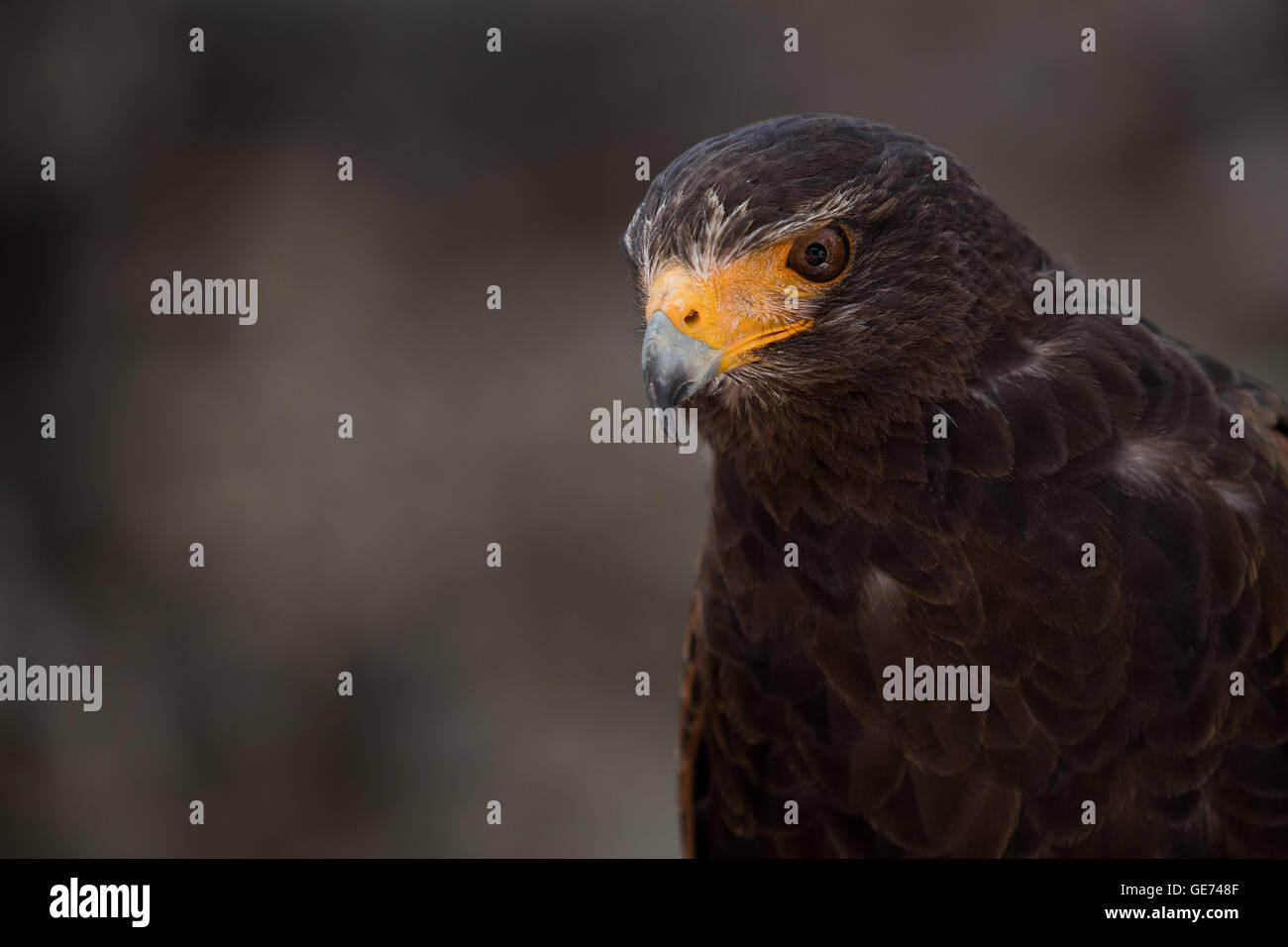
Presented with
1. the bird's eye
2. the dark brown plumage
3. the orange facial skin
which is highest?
the bird's eye

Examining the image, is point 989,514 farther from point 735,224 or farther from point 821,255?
point 735,224

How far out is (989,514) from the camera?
8.28 ft

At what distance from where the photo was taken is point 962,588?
2.58 m

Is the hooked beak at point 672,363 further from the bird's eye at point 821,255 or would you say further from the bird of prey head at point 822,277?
the bird's eye at point 821,255

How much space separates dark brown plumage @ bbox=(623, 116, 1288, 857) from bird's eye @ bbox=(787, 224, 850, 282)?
28 mm

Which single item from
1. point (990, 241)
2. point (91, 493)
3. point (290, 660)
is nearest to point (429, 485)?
point (290, 660)

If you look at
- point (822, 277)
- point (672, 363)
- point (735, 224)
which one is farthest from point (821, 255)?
point (672, 363)

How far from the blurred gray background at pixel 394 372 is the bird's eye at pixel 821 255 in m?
3.40

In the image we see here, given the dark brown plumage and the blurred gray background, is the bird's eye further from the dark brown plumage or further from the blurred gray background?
→ the blurred gray background

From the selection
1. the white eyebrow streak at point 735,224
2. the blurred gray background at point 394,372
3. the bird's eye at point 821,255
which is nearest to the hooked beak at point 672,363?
the white eyebrow streak at point 735,224

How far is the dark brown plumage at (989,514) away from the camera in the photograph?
246 cm

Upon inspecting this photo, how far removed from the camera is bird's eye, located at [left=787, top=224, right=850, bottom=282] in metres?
2.43

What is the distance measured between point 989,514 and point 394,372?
4039 millimetres

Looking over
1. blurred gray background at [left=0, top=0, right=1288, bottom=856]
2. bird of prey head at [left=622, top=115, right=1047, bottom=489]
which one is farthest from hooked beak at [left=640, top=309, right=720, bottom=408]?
blurred gray background at [left=0, top=0, right=1288, bottom=856]
